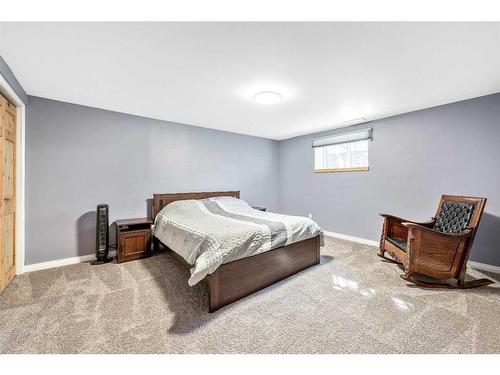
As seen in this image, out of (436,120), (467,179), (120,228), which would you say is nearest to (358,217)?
(467,179)

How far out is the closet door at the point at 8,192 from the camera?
2.25 m

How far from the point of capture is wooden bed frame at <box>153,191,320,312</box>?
6.50 feet

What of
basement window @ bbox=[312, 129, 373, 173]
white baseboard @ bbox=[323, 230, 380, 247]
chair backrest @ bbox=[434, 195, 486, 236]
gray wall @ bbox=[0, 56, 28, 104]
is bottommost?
white baseboard @ bbox=[323, 230, 380, 247]

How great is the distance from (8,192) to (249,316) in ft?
9.55

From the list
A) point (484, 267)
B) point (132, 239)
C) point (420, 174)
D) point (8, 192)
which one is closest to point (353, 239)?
point (420, 174)

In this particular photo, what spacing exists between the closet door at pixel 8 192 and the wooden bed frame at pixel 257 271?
192 cm

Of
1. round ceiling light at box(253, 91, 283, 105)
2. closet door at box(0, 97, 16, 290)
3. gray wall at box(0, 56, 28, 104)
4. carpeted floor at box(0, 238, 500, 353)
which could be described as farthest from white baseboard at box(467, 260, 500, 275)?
gray wall at box(0, 56, 28, 104)

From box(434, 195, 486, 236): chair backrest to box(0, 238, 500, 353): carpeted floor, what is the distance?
0.66 m

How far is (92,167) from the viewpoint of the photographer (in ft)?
10.4

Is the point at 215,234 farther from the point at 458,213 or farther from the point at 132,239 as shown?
the point at 458,213

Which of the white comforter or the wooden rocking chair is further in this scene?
the wooden rocking chair

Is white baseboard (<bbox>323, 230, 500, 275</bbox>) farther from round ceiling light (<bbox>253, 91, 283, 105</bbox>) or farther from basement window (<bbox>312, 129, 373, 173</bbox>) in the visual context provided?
round ceiling light (<bbox>253, 91, 283, 105</bbox>)
